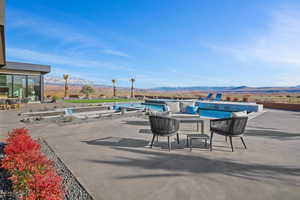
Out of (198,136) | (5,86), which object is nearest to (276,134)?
(198,136)

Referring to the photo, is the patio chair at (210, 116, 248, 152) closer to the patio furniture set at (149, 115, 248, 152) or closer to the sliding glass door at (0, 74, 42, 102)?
the patio furniture set at (149, 115, 248, 152)

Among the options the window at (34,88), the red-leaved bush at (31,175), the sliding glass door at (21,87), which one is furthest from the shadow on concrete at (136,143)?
the window at (34,88)

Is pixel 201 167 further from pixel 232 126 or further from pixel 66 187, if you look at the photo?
pixel 66 187

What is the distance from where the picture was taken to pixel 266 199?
1.97m

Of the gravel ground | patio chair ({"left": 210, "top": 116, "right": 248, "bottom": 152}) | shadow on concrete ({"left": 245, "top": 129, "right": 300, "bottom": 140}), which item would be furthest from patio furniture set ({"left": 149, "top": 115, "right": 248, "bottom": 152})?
the gravel ground

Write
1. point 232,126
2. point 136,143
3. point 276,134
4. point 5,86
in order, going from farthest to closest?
point 5,86 < point 276,134 < point 136,143 < point 232,126

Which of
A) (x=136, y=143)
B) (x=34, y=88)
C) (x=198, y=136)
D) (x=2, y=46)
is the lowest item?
(x=136, y=143)

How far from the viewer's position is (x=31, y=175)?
5.95 feet

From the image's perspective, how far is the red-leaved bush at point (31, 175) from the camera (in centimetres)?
138

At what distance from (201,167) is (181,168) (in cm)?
38

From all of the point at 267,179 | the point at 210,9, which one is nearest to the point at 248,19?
the point at 210,9

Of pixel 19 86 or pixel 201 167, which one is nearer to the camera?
pixel 201 167

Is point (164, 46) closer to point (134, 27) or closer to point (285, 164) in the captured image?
point (134, 27)

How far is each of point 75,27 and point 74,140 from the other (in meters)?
14.6
